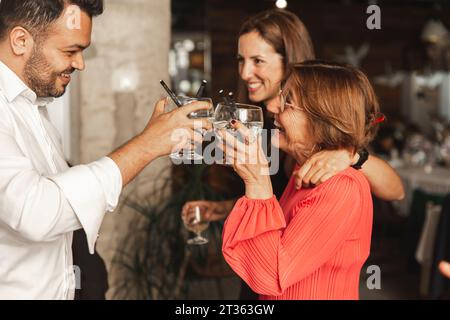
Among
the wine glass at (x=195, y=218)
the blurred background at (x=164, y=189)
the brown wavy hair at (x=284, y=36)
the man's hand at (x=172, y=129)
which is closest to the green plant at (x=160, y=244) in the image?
the blurred background at (x=164, y=189)

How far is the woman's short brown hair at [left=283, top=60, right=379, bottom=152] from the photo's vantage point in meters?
1.61

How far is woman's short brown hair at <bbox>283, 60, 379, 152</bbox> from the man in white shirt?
0.32 meters

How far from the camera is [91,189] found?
1320 mm

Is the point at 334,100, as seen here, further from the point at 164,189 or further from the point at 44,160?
the point at 164,189

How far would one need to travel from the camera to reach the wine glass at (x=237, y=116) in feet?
5.03

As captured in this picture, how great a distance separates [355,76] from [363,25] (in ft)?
29.9

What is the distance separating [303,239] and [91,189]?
1.86 ft

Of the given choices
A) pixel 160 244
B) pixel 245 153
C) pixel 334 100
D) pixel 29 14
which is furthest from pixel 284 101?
pixel 160 244

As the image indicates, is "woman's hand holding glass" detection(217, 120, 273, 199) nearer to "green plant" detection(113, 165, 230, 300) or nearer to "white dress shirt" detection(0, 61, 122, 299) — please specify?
"white dress shirt" detection(0, 61, 122, 299)

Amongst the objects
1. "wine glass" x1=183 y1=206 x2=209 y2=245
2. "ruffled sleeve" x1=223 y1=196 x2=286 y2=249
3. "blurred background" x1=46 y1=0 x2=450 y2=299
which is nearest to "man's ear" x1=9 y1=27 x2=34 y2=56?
"ruffled sleeve" x1=223 y1=196 x2=286 y2=249

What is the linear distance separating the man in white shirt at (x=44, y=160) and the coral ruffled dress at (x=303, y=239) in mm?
300
